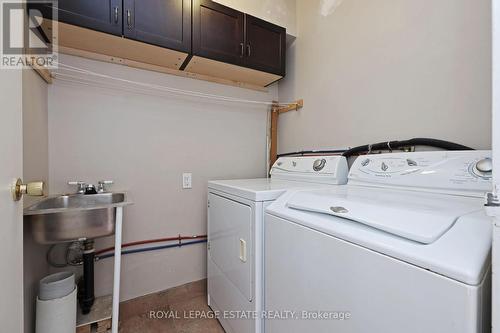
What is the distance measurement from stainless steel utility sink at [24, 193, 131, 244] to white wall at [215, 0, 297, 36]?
1785 millimetres

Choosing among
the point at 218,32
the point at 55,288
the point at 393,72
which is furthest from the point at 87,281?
the point at 393,72

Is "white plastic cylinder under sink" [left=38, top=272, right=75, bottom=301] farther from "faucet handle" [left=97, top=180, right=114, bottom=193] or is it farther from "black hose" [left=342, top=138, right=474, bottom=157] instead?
"black hose" [left=342, top=138, right=474, bottom=157]

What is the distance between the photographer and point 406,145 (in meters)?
1.34

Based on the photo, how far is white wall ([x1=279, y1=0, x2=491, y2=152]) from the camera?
3.67ft

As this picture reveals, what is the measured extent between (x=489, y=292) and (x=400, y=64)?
1.31 metres

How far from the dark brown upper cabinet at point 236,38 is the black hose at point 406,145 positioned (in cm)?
93

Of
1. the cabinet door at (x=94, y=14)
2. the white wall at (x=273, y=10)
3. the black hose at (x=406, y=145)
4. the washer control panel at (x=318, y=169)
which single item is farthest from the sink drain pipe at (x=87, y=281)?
the white wall at (x=273, y=10)

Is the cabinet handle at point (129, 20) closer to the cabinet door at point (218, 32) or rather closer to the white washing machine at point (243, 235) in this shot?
the cabinet door at point (218, 32)

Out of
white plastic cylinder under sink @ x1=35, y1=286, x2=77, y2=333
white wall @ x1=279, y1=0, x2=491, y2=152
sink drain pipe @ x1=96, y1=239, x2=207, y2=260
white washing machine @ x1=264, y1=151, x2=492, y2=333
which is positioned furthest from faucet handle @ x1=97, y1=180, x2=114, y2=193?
white wall @ x1=279, y1=0, x2=491, y2=152

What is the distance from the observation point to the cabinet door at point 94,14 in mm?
1265

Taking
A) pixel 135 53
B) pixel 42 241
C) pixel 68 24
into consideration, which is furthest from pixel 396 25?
pixel 42 241

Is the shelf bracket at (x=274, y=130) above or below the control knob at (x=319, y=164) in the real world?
above

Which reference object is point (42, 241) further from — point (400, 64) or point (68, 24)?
point (400, 64)

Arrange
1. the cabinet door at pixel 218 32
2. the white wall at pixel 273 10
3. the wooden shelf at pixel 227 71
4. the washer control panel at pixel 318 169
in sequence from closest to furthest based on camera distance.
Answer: the washer control panel at pixel 318 169 < the cabinet door at pixel 218 32 < the wooden shelf at pixel 227 71 < the white wall at pixel 273 10
